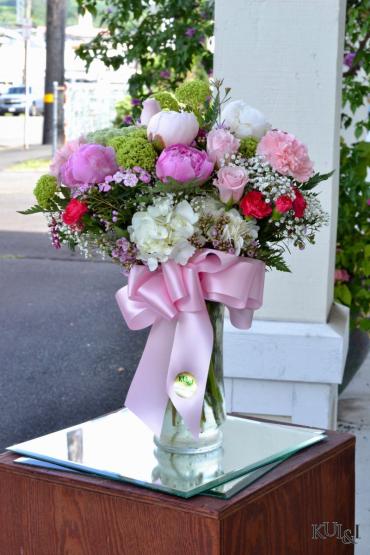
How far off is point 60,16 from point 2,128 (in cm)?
847

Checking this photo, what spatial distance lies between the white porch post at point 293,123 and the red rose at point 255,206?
123cm

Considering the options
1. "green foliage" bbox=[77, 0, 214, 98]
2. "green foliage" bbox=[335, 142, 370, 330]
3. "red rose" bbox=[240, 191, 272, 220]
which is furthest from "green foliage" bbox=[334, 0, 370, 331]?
"red rose" bbox=[240, 191, 272, 220]

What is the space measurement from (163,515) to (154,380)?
11.9 inches

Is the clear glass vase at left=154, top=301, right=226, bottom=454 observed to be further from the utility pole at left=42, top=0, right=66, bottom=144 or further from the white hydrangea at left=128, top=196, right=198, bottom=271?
the utility pole at left=42, top=0, right=66, bottom=144

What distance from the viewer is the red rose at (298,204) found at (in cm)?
199

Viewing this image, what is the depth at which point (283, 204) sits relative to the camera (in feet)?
6.37

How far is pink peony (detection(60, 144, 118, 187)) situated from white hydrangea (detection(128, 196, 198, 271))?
0.11m

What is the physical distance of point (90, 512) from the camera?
1.98 metres

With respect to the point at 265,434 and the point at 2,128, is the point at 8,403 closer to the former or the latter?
the point at 265,434

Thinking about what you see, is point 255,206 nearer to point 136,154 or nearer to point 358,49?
point 136,154

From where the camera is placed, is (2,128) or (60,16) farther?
(2,128)

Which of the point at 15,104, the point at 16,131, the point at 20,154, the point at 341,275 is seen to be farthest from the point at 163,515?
the point at 15,104

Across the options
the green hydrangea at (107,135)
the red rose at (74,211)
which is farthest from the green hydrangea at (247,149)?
the red rose at (74,211)

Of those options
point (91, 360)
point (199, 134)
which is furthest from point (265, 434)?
point (91, 360)
